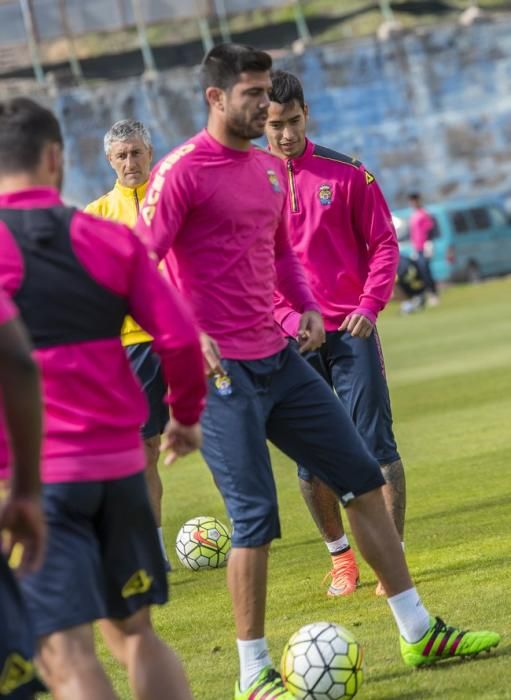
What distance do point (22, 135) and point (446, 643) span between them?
9.37ft

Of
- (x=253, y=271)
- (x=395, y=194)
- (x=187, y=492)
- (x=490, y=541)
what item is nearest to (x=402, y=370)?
(x=187, y=492)

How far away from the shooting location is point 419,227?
126 feet

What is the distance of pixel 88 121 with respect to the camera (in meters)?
48.6

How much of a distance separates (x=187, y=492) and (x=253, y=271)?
7.27 meters

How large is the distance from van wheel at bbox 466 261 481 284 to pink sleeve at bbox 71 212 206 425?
38608mm

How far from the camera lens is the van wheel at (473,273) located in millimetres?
42844

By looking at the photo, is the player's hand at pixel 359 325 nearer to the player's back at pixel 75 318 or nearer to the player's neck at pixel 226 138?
the player's neck at pixel 226 138

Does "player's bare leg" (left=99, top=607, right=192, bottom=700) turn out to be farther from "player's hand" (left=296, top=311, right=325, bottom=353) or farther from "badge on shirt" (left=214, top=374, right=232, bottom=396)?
"player's hand" (left=296, top=311, right=325, bottom=353)

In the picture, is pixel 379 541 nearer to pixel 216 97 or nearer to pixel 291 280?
pixel 291 280

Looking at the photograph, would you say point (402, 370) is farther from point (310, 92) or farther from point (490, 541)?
point (310, 92)

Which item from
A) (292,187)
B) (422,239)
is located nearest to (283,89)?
(292,187)

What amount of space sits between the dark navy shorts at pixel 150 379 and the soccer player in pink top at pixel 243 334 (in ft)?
9.72

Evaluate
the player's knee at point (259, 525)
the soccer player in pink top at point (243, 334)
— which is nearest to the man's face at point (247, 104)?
the soccer player in pink top at point (243, 334)

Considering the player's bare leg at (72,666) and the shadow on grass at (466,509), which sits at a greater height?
the player's bare leg at (72,666)
